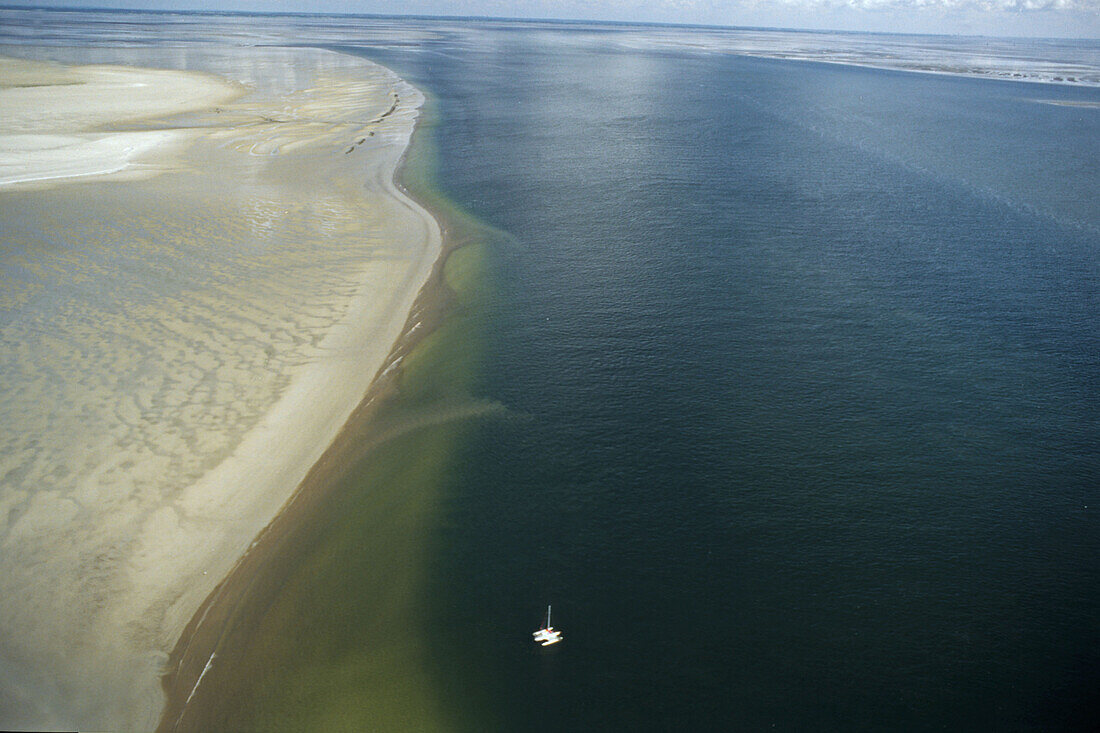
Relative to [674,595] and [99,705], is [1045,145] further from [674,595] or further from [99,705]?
[99,705]

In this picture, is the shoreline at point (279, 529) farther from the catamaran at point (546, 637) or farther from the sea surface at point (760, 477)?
the catamaran at point (546, 637)

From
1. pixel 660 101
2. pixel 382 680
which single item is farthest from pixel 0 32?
pixel 382 680

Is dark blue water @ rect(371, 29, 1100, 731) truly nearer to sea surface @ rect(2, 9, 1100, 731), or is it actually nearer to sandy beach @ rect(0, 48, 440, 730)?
sea surface @ rect(2, 9, 1100, 731)

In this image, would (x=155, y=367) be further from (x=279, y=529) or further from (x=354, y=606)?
(x=354, y=606)

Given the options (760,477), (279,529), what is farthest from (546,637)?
(760,477)

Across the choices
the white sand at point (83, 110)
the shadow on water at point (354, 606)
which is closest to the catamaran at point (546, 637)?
the shadow on water at point (354, 606)
